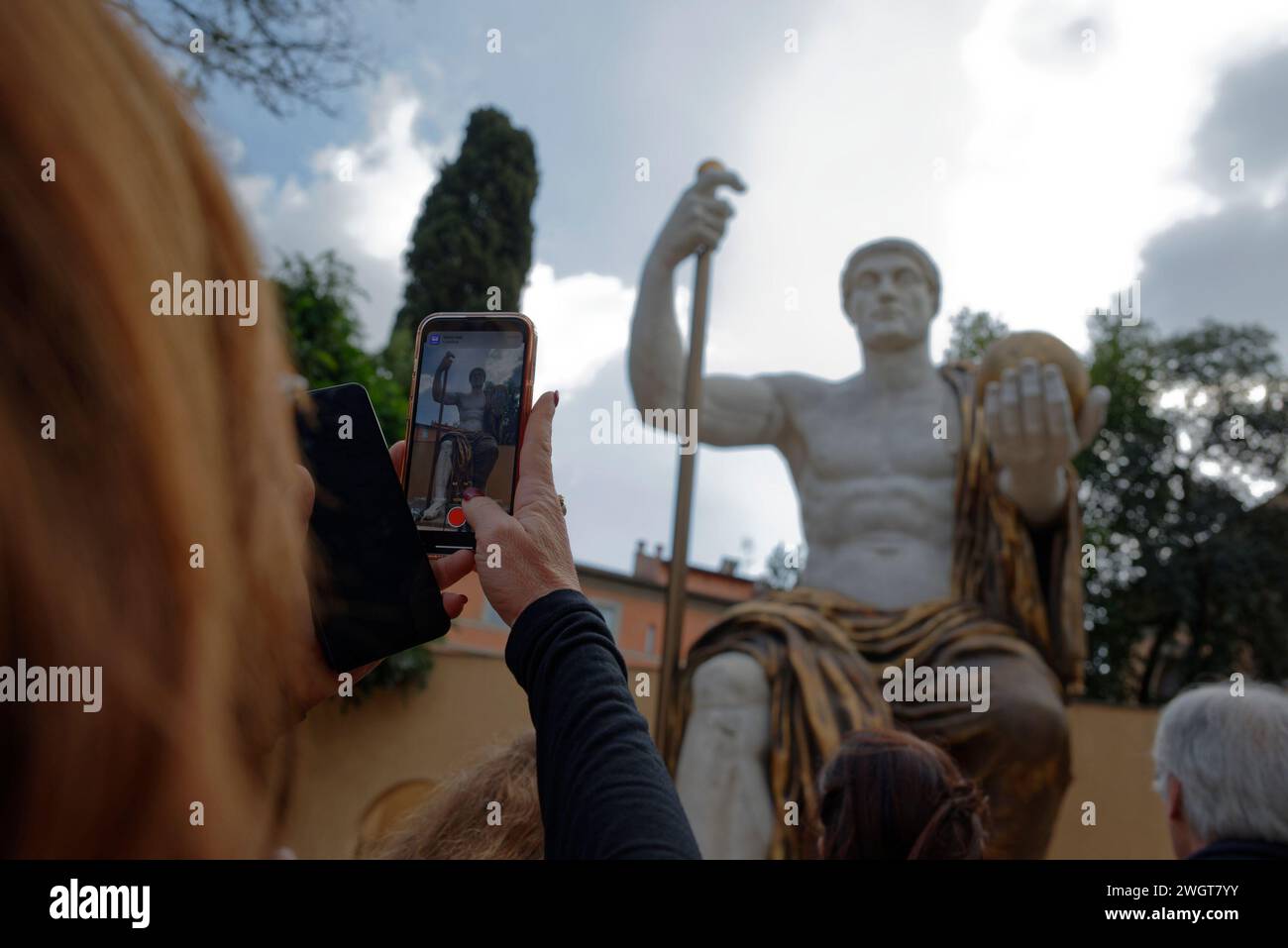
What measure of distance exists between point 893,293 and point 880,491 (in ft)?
2.98

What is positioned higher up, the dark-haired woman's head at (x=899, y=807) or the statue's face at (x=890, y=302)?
the statue's face at (x=890, y=302)

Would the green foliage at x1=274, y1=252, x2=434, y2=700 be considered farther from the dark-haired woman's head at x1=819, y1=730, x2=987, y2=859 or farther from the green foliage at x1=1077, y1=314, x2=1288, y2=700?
the green foliage at x1=1077, y1=314, x2=1288, y2=700

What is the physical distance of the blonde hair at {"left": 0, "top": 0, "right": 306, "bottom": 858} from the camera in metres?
0.39

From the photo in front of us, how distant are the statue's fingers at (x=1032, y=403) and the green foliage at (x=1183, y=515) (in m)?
11.8

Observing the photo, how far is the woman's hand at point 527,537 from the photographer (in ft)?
2.68

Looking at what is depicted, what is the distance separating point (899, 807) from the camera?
1474 mm

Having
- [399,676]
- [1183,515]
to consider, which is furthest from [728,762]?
[1183,515]

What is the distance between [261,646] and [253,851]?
0.27 ft

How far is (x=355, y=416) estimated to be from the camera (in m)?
0.84

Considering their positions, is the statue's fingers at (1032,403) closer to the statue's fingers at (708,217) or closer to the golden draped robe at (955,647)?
the golden draped robe at (955,647)

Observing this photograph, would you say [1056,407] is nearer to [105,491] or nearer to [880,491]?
[880,491]

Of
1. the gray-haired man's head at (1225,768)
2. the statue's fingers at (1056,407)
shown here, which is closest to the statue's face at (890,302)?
the statue's fingers at (1056,407)

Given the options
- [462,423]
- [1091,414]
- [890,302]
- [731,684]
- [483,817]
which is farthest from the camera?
[890,302]
